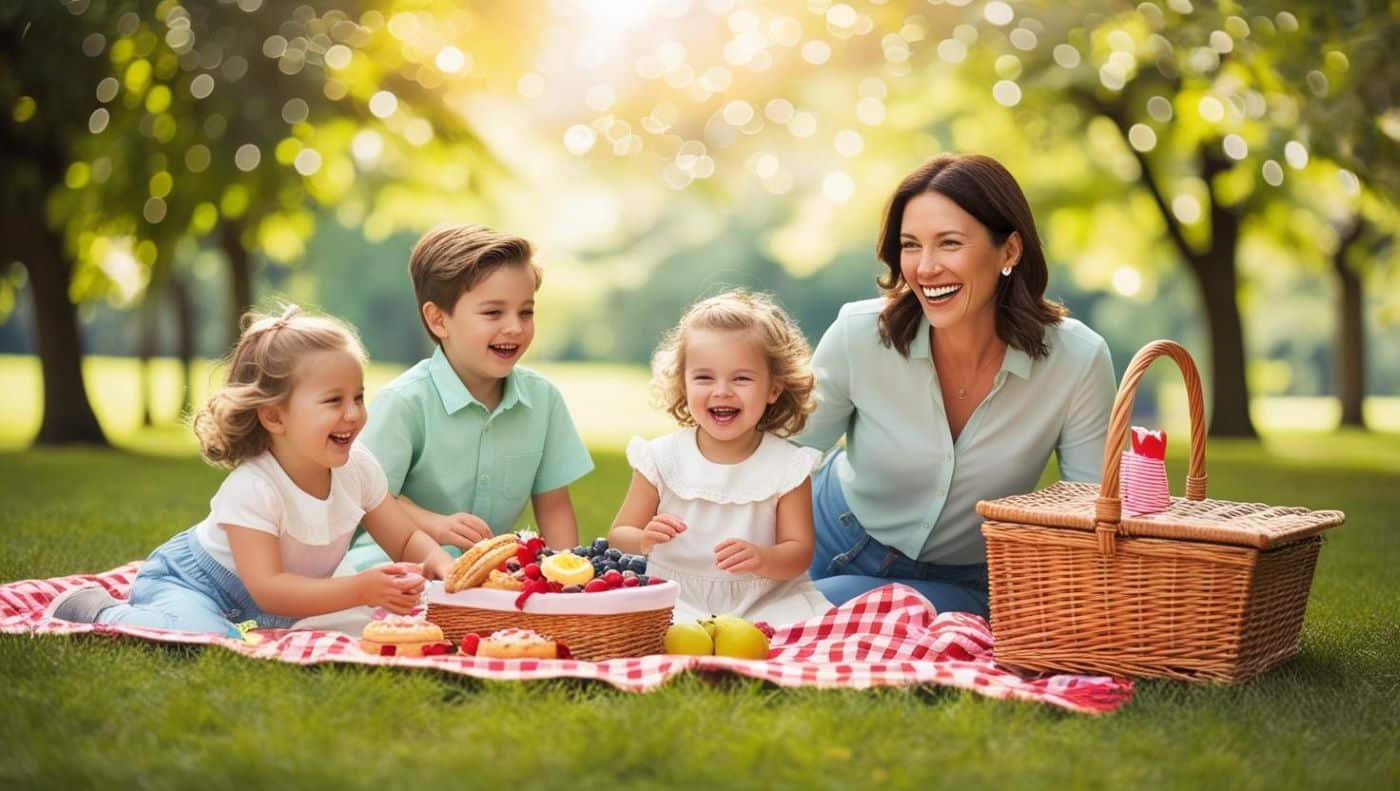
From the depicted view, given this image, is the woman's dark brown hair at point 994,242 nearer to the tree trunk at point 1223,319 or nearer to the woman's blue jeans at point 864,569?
the woman's blue jeans at point 864,569

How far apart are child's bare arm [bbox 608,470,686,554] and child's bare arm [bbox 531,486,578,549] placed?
451 mm

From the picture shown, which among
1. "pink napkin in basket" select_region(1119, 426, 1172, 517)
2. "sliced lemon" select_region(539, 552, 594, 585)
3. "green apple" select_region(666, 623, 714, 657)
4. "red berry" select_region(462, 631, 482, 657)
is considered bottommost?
"green apple" select_region(666, 623, 714, 657)

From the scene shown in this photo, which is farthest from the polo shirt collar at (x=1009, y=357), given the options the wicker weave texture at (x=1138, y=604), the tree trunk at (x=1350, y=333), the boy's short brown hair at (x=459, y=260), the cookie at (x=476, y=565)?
the tree trunk at (x=1350, y=333)

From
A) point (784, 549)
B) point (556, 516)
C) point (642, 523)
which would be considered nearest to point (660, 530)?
point (642, 523)

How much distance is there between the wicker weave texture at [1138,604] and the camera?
12.0 feet

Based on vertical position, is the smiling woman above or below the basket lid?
above

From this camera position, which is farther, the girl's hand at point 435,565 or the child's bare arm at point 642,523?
the child's bare arm at point 642,523

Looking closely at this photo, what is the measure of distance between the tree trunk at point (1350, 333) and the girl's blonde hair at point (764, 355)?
15667 mm

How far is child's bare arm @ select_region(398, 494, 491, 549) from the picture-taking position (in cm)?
455

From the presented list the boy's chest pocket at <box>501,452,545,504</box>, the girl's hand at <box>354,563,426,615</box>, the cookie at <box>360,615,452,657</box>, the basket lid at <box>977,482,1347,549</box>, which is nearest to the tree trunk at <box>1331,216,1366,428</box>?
the basket lid at <box>977,482,1347,549</box>

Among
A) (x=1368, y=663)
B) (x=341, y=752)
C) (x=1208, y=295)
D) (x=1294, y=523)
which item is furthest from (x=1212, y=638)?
(x=1208, y=295)

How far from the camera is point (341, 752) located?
2928 millimetres

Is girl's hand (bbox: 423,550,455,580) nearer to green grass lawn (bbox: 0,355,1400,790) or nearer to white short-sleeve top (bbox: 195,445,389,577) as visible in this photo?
white short-sleeve top (bbox: 195,445,389,577)

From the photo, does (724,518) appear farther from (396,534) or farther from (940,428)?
(396,534)
